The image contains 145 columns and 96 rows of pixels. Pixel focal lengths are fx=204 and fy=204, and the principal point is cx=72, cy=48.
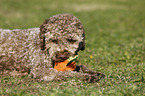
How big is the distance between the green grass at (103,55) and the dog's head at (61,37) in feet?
2.57

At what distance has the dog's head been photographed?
5477 mm

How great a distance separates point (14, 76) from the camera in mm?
6227

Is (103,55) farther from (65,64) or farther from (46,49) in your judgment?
(46,49)

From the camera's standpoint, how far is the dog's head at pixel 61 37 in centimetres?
548

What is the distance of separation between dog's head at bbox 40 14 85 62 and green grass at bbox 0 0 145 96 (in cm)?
78

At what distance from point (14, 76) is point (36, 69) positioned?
0.88 metres

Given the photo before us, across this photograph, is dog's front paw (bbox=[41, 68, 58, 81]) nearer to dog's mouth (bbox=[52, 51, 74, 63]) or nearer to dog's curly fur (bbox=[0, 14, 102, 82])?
dog's curly fur (bbox=[0, 14, 102, 82])

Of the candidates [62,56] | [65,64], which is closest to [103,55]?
[65,64]

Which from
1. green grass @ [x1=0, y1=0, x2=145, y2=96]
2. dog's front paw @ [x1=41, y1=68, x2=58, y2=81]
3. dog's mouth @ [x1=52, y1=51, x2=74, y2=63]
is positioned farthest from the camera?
dog's front paw @ [x1=41, y1=68, x2=58, y2=81]

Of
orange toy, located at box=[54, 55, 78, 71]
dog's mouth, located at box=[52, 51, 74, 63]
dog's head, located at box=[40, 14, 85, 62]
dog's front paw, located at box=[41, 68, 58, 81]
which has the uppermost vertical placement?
dog's head, located at box=[40, 14, 85, 62]

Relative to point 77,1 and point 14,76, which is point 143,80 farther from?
point 77,1

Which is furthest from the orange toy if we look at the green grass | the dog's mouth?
the green grass

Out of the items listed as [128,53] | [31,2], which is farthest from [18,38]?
[31,2]

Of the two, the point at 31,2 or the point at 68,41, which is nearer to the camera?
the point at 68,41
